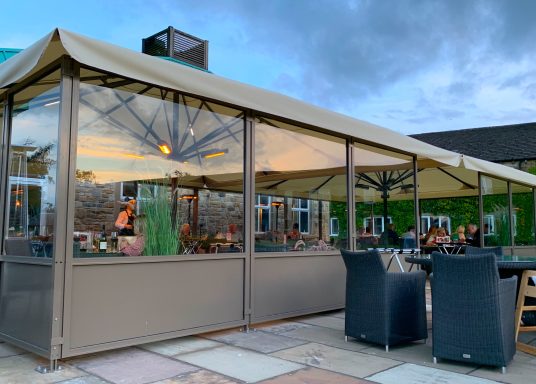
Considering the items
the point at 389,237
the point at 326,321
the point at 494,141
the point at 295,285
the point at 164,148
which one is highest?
the point at 494,141

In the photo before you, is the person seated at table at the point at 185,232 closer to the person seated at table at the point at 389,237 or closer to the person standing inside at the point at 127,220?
the person standing inside at the point at 127,220

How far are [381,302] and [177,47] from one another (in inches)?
385

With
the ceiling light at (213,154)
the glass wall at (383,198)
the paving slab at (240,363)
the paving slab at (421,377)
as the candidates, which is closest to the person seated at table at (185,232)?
the ceiling light at (213,154)

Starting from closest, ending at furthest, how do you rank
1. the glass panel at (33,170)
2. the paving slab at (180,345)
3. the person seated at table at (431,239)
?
the glass panel at (33,170), the paving slab at (180,345), the person seated at table at (431,239)

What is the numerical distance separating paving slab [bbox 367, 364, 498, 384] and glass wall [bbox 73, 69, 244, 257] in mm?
1927

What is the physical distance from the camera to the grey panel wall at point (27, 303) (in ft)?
11.2

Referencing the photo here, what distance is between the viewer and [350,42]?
13406mm

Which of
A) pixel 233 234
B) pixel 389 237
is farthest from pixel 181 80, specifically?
pixel 389 237

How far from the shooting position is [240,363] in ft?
11.7

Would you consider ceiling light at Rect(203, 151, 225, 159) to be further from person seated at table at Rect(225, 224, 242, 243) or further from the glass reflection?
the glass reflection

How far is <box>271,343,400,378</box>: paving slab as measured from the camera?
136 inches

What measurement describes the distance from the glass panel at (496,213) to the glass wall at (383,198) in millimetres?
2726

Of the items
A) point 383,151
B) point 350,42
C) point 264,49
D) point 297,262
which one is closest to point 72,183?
point 297,262

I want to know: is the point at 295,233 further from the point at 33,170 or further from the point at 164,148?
the point at 33,170
